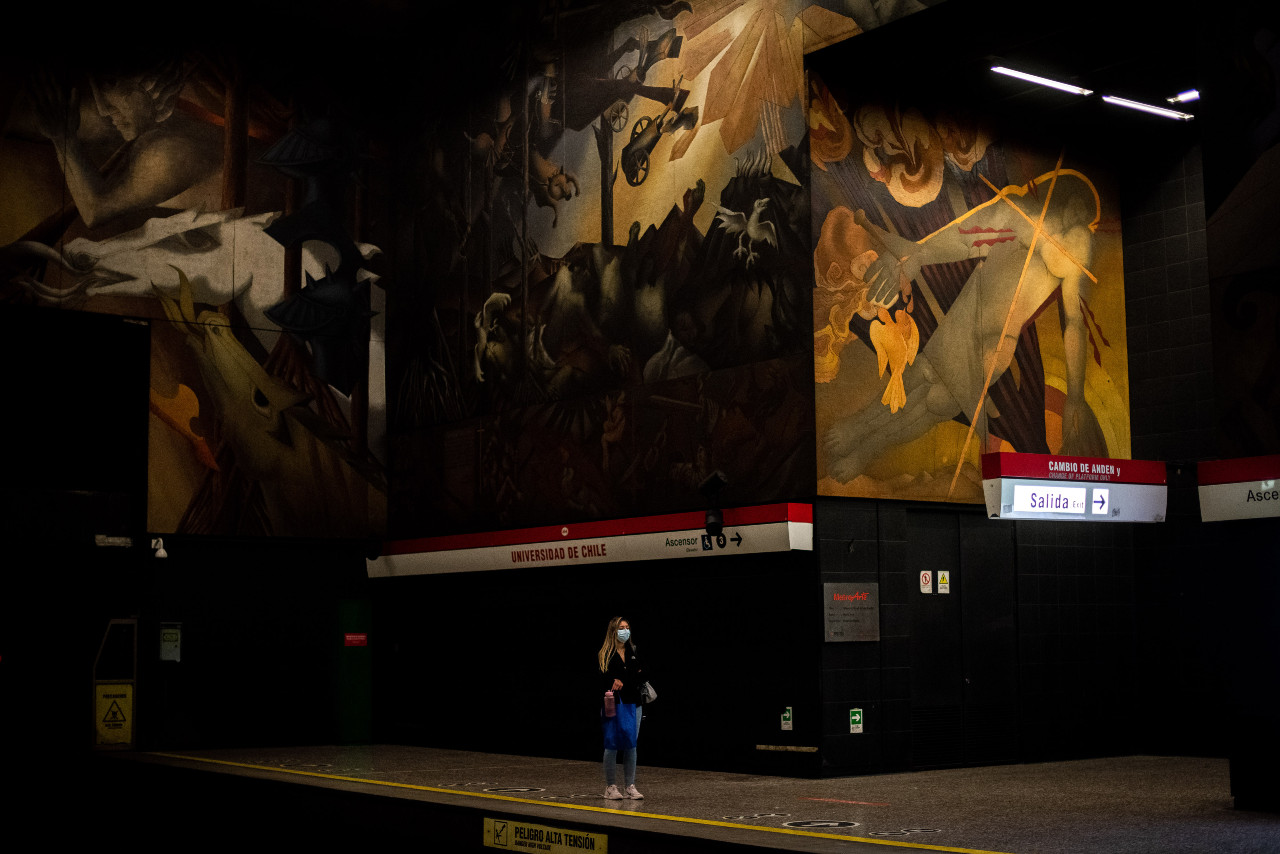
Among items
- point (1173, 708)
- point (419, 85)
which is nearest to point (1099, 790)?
point (1173, 708)

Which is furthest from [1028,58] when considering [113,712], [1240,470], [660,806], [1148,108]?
[113,712]

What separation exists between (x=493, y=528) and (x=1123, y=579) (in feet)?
27.9

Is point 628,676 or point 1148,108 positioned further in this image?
point 1148,108

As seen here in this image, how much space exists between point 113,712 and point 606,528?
740cm

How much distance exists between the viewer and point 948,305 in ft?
55.9

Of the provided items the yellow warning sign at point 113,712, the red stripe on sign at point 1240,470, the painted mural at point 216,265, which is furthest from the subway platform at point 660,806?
the painted mural at point 216,265

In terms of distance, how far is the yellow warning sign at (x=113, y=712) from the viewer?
19484mm

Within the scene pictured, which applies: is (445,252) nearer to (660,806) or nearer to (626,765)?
(626,765)

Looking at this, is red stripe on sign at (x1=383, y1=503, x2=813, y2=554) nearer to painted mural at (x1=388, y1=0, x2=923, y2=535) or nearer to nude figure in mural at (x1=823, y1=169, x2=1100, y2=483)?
painted mural at (x1=388, y1=0, x2=923, y2=535)

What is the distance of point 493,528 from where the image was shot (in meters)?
20.4

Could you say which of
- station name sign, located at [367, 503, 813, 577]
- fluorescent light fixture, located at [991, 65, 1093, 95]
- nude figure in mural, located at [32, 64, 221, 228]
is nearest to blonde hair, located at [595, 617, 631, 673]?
station name sign, located at [367, 503, 813, 577]

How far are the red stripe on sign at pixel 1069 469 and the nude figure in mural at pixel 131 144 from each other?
1234 cm

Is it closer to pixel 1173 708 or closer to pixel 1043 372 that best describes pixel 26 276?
pixel 1043 372

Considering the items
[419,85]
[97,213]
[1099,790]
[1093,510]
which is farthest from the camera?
[419,85]
